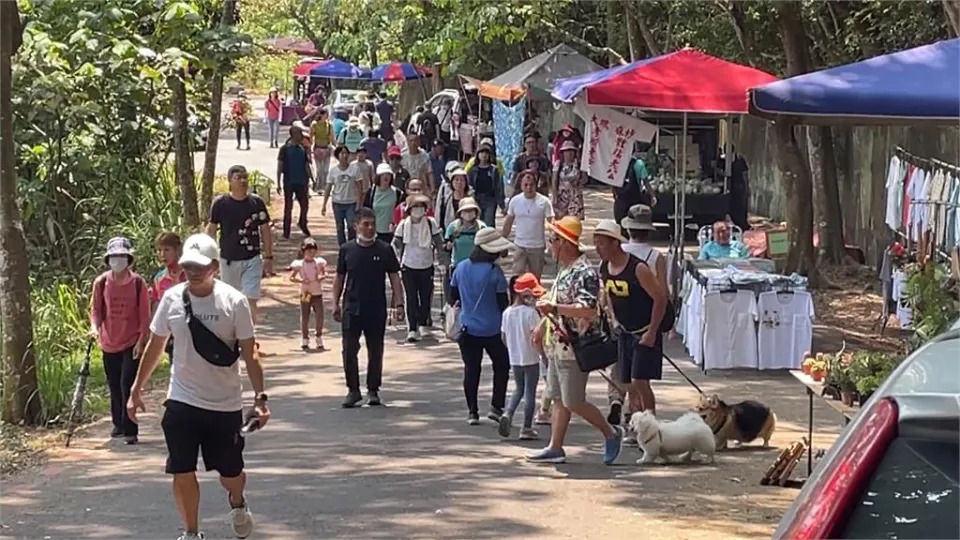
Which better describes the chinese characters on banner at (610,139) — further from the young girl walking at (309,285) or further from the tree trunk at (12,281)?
the tree trunk at (12,281)

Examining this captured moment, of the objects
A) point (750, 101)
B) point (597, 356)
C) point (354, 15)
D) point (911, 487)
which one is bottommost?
point (597, 356)

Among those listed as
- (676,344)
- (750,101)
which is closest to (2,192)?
(750,101)

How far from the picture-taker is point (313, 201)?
30672 millimetres

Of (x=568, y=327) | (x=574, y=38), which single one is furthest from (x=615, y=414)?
(x=574, y=38)

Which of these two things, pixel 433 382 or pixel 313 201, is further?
pixel 313 201

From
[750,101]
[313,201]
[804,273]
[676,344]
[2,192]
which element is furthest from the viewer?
[313,201]

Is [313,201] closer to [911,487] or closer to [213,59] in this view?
[213,59]

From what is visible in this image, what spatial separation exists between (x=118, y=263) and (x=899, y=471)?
8.15 metres

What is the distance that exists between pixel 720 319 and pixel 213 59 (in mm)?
5911

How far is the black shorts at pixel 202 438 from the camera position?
7477 mm

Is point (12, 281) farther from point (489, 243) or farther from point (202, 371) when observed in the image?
point (202, 371)

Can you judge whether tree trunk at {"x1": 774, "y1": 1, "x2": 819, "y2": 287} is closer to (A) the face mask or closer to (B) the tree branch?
(A) the face mask

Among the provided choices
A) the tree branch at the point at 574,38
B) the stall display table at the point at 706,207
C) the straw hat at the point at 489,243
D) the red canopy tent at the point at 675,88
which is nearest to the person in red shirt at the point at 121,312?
the straw hat at the point at 489,243

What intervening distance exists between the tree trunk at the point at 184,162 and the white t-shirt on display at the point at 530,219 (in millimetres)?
5523
